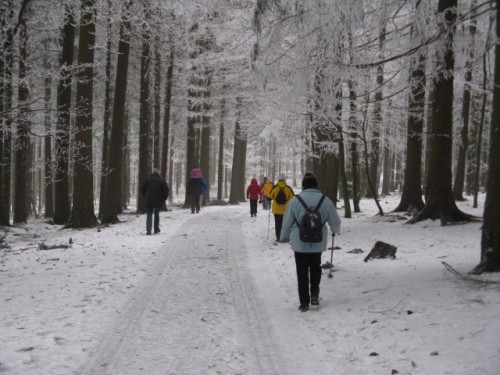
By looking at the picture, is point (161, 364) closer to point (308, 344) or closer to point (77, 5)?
point (308, 344)

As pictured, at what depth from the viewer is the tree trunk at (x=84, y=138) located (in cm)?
1344

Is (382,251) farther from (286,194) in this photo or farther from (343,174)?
(343,174)

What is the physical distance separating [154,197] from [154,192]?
18 cm

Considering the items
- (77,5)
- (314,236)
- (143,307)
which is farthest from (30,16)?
(314,236)

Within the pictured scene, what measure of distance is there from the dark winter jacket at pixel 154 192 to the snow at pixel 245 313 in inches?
116

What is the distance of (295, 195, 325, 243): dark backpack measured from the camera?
19.7 feet

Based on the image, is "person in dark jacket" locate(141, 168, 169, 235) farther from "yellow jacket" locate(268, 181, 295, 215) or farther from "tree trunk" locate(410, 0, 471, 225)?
"tree trunk" locate(410, 0, 471, 225)

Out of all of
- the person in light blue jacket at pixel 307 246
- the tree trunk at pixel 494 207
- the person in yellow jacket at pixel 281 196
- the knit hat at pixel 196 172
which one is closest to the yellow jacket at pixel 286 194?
the person in yellow jacket at pixel 281 196

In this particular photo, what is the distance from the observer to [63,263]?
9031 millimetres

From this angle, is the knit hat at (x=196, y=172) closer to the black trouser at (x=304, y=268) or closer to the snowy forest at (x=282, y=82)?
the snowy forest at (x=282, y=82)

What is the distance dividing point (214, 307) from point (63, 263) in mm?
4363

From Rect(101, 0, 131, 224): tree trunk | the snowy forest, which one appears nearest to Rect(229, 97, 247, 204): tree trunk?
the snowy forest

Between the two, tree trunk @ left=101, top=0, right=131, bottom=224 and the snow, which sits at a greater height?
tree trunk @ left=101, top=0, right=131, bottom=224

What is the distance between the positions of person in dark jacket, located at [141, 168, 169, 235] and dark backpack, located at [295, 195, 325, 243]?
309 inches
